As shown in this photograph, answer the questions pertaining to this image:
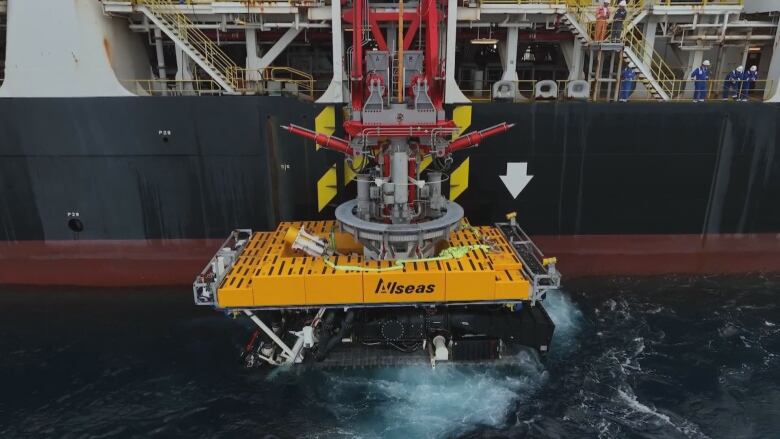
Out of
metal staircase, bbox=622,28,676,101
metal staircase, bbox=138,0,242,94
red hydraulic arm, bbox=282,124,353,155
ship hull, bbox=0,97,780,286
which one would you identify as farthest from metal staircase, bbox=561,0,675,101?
metal staircase, bbox=138,0,242,94

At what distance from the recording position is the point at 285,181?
35.0 ft

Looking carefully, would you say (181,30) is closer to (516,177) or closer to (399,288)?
(399,288)

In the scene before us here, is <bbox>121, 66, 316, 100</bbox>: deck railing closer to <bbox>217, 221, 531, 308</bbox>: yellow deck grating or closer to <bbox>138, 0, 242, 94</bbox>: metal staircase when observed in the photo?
<bbox>138, 0, 242, 94</bbox>: metal staircase

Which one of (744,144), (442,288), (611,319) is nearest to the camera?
(442,288)

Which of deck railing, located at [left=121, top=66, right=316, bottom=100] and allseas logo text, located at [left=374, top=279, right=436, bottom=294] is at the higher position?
deck railing, located at [left=121, top=66, right=316, bottom=100]

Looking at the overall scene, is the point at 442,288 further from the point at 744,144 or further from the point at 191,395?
the point at 744,144

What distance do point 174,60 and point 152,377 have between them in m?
9.13

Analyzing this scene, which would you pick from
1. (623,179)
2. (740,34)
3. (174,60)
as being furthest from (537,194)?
(174,60)

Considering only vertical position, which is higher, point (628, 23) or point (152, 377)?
point (628, 23)

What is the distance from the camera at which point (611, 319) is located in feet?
32.1

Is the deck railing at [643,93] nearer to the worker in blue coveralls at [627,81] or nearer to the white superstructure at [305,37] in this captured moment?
the white superstructure at [305,37]

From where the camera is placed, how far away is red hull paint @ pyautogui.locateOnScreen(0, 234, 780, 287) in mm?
11164

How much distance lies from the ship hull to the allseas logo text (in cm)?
376

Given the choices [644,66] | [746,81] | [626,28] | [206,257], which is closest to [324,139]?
[206,257]
